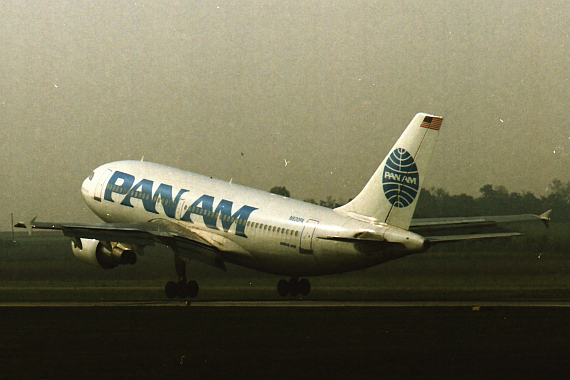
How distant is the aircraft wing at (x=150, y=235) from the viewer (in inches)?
1663

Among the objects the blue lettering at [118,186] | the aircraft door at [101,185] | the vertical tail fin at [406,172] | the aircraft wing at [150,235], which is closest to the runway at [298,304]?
the aircraft wing at [150,235]

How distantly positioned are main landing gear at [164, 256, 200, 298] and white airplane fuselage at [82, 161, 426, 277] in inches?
84.8

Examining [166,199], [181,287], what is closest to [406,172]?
[181,287]

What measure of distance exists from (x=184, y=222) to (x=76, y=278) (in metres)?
13.0

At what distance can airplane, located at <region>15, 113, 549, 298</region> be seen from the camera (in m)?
39.7

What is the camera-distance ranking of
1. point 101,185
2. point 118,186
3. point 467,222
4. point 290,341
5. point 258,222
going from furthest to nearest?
point 101,185
point 118,186
point 467,222
point 258,222
point 290,341

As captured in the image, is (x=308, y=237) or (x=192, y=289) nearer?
(x=308, y=237)

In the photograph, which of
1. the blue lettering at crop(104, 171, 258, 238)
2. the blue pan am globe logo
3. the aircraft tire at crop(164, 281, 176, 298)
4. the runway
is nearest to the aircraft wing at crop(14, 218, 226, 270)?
the blue lettering at crop(104, 171, 258, 238)

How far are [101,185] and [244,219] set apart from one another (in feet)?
41.9

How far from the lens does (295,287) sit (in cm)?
4653

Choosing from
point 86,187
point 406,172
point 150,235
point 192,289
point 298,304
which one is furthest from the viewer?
point 86,187

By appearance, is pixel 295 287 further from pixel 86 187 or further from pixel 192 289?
pixel 86 187

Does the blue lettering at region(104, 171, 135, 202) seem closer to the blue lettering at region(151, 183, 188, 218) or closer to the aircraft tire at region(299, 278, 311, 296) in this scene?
the blue lettering at region(151, 183, 188, 218)

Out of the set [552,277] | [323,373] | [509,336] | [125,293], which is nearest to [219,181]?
[125,293]
